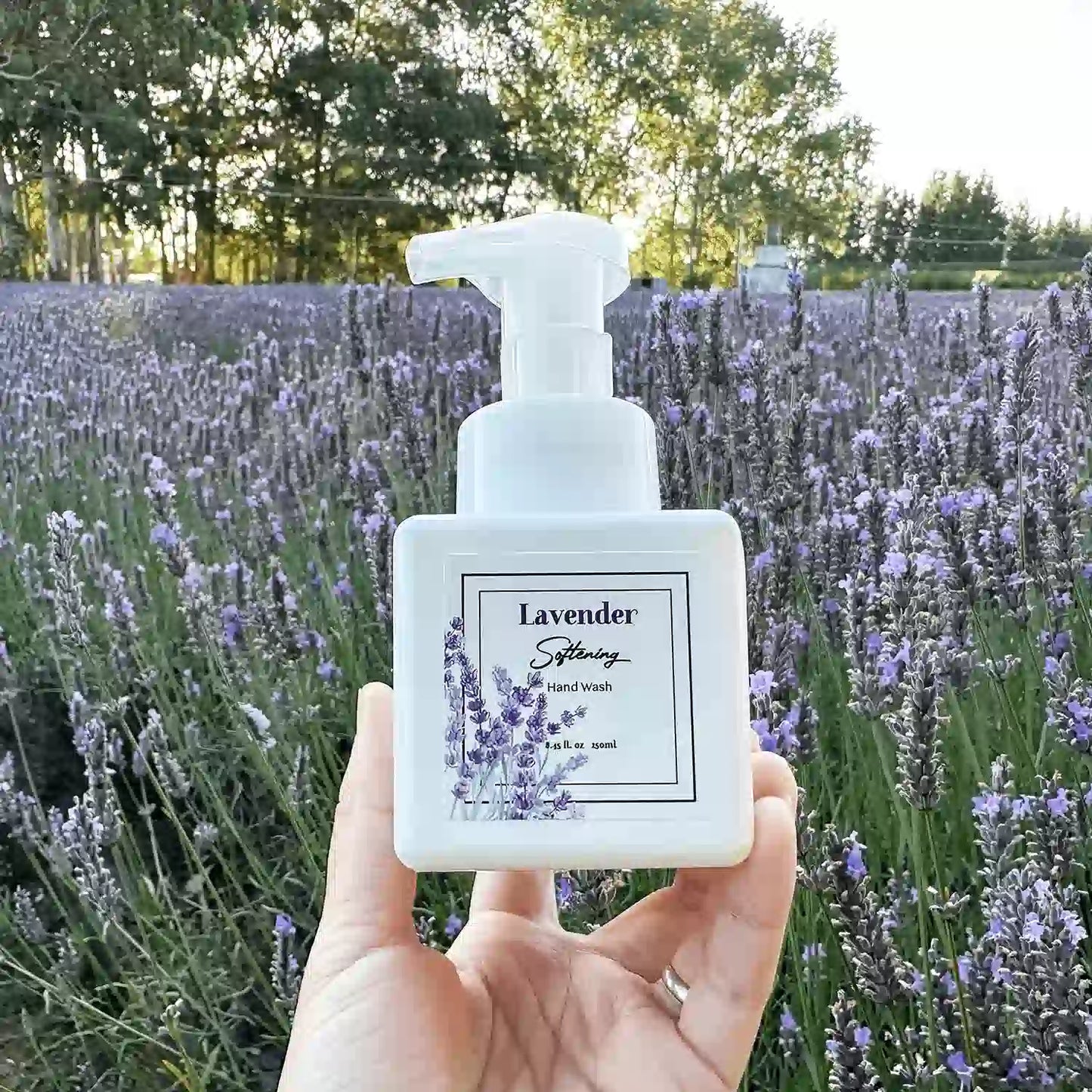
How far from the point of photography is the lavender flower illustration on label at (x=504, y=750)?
1.45 feet

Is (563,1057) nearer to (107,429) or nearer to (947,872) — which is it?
(947,872)

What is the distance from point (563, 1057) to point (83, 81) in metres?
0.89

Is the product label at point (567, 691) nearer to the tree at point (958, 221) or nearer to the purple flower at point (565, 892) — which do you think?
the purple flower at point (565, 892)

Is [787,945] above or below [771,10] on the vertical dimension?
below

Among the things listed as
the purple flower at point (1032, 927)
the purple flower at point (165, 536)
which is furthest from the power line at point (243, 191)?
the purple flower at point (1032, 927)

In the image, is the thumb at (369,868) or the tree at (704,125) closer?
the thumb at (369,868)

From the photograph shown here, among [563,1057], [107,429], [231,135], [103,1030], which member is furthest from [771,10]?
[103,1030]

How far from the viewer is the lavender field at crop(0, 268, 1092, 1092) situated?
70 centimetres

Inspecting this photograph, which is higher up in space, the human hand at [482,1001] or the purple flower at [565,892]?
the human hand at [482,1001]

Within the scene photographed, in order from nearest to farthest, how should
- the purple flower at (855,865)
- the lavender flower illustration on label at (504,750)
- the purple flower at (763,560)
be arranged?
the lavender flower illustration on label at (504,750) < the purple flower at (855,865) < the purple flower at (763,560)

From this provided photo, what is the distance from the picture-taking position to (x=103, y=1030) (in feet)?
2.73

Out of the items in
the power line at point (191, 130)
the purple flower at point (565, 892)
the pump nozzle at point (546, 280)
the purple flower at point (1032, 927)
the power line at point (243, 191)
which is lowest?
the purple flower at point (565, 892)

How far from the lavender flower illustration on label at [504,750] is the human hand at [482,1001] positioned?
0.05 meters

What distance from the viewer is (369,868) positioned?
477 millimetres
